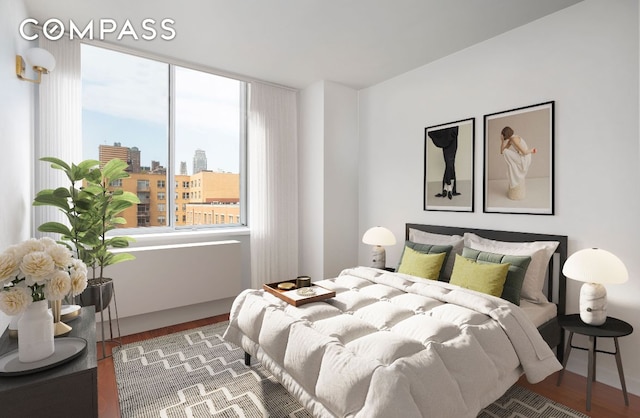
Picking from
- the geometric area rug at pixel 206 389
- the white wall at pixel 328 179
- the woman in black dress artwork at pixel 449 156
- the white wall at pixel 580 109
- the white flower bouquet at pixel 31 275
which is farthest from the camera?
the white wall at pixel 328 179

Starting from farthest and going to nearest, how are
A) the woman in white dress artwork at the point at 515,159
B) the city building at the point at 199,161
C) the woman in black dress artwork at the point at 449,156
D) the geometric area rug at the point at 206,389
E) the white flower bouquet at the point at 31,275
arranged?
the city building at the point at 199,161, the woman in black dress artwork at the point at 449,156, the woman in white dress artwork at the point at 515,159, the geometric area rug at the point at 206,389, the white flower bouquet at the point at 31,275

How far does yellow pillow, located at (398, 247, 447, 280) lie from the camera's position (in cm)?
298

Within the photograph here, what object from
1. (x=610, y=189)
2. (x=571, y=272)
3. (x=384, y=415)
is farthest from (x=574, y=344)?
(x=384, y=415)

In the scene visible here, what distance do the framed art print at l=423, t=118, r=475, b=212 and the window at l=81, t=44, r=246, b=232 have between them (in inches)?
90.8

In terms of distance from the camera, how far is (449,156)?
3416 mm

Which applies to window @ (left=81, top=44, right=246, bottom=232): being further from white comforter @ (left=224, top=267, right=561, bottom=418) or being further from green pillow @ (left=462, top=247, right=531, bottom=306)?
green pillow @ (left=462, top=247, right=531, bottom=306)

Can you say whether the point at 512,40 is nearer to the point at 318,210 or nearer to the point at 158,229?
the point at 318,210

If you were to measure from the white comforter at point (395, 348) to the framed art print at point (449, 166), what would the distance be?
3.70 feet

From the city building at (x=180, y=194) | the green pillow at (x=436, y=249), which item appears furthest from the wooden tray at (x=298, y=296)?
the city building at (x=180, y=194)

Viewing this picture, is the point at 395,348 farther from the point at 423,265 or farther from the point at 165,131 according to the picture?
the point at 165,131

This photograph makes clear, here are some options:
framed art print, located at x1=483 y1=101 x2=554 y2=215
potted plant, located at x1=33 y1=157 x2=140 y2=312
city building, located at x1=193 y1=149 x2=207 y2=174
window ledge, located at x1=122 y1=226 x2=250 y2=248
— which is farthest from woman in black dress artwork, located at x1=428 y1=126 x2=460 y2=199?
potted plant, located at x1=33 y1=157 x2=140 y2=312

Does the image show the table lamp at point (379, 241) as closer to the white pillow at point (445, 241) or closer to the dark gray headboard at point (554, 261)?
the white pillow at point (445, 241)

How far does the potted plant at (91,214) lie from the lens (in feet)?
8.58

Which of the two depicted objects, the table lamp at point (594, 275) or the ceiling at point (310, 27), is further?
the ceiling at point (310, 27)
